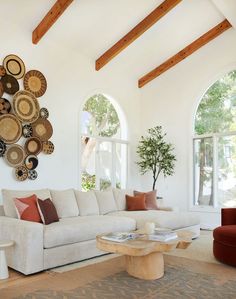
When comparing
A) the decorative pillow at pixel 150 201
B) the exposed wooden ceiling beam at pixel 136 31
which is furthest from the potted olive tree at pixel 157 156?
the exposed wooden ceiling beam at pixel 136 31

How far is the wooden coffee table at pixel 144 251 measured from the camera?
9.71 feet

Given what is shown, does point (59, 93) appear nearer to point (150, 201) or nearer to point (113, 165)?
point (113, 165)

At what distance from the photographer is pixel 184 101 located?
22.9ft

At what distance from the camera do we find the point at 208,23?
6.07 m

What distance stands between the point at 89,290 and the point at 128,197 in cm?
294

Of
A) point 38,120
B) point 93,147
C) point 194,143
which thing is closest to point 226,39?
point 194,143

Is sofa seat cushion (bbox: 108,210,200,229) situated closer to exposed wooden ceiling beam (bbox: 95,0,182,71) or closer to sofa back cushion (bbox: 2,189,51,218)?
sofa back cushion (bbox: 2,189,51,218)

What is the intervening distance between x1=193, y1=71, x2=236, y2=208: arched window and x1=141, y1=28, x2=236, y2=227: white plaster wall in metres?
0.16

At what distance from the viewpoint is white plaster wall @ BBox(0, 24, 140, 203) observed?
5.19 metres

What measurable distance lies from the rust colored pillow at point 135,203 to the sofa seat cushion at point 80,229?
95 cm

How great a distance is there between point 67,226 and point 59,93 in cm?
293

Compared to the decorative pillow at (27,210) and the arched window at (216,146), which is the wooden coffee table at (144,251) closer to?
the decorative pillow at (27,210)

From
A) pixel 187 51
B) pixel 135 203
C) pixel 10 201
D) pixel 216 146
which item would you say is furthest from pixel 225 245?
pixel 187 51

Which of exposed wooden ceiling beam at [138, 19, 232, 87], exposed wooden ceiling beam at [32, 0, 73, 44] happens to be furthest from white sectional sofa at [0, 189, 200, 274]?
exposed wooden ceiling beam at [138, 19, 232, 87]
